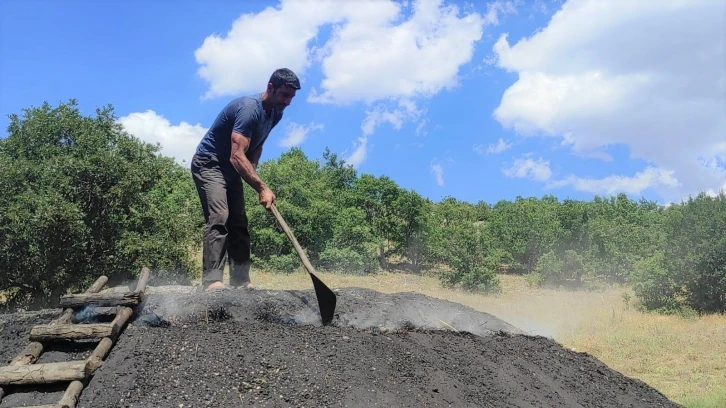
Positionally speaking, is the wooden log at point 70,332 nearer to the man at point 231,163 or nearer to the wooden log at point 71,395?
the wooden log at point 71,395

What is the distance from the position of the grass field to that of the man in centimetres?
104

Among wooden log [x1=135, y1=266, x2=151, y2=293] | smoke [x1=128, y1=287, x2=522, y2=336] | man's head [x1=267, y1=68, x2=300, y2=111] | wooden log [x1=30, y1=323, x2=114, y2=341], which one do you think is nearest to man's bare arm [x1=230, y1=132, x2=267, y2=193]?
man's head [x1=267, y1=68, x2=300, y2=111]

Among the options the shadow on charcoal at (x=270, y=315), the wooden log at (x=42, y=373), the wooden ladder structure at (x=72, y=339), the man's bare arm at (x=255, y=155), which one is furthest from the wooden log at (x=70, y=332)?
the man's bare arm at (x=255, y=155)

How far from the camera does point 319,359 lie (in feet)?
11.9

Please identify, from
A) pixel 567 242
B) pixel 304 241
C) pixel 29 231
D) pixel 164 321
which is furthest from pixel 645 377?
pixel 567 242

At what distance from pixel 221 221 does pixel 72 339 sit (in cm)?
171

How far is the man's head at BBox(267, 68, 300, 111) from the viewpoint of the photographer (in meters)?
5.09

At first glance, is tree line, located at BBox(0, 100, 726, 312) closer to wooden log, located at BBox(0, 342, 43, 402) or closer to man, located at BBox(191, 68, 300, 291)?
man, located at BBox(191, 68, 300, 291)

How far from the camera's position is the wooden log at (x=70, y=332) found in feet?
12.1

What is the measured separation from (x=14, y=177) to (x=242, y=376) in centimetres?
962

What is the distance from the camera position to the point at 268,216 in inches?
781

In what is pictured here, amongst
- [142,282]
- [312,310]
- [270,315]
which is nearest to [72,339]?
[142,282]

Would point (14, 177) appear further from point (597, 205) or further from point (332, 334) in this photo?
point (597, 205)

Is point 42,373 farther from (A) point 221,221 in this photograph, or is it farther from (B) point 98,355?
(A) point 221,221
